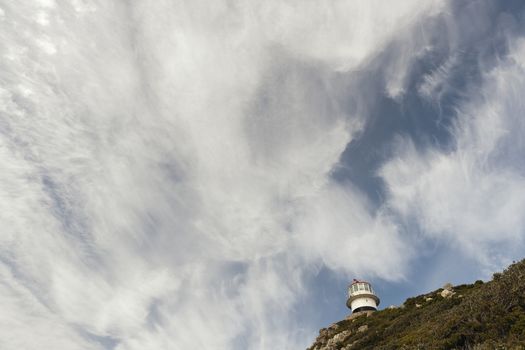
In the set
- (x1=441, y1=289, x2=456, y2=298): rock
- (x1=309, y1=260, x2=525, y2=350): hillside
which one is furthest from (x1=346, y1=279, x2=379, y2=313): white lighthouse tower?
(x1=309, y1=260, x2=525, y2=350): hillside

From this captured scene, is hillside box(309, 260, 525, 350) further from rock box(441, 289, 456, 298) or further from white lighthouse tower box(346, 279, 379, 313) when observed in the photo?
white lighthouse tower box(346, 279, 379, 313)

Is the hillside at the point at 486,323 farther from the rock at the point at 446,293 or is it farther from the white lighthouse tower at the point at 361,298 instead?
the white lighthouse tower at the point at 361,298

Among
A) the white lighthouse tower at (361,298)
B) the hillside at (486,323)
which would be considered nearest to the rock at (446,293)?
the hillside at (486,323)

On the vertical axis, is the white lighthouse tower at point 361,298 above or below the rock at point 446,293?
above

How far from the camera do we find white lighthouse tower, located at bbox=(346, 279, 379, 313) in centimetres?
5994

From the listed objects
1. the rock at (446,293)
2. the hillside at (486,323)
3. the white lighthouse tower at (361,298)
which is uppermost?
the white lighthouse tower at (361,298)

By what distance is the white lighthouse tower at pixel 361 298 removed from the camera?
5994 centimetres

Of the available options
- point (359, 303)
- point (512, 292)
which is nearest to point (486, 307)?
point (512, 292)

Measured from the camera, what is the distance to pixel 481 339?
55.0 feet

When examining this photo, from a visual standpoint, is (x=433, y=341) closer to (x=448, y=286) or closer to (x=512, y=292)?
(x=512, y=292)

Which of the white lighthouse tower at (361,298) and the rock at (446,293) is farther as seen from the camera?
the white lighthouse tower at (361,298)

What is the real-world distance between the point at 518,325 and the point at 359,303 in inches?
1850

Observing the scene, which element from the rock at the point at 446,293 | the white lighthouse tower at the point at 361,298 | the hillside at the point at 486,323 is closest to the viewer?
the hillside at the point at 486,323

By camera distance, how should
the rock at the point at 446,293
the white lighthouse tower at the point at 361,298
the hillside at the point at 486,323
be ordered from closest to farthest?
the hillside at the point at 486,323
the rock at the point at 446,293
the white lighthouse tower at the point at 361,298
